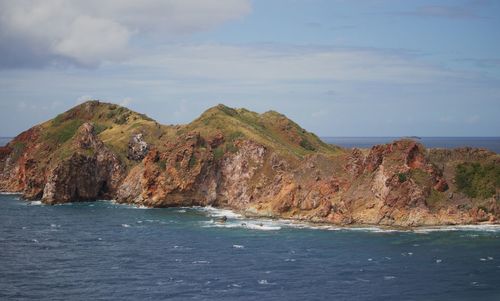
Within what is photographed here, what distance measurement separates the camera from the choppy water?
85.2 meters

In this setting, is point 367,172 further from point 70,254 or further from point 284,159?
point 70,254

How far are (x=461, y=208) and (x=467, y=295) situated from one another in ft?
183

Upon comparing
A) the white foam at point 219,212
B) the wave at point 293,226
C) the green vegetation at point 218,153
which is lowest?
the wave at point 293,226

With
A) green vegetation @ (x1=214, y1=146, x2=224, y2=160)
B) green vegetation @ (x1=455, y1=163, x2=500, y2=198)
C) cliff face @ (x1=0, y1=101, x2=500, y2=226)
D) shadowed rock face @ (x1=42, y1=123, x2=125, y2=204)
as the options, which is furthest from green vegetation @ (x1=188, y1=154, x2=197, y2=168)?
green vegetation @ (x1=455, y1=163, x2=500, y2=198)

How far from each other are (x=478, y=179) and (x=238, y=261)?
223 ft

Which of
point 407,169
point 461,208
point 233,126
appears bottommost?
point 461,208

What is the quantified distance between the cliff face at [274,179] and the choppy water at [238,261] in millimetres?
8267

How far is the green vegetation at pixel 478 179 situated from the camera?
135350 millimetres

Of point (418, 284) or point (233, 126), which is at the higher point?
point (233, 126)

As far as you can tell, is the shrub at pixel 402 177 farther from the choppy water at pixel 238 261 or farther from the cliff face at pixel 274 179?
the choppy water at pixel 238 261

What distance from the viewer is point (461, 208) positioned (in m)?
135

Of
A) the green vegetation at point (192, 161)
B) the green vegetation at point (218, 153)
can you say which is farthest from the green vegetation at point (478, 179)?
the green vegetation at point (192, 161)

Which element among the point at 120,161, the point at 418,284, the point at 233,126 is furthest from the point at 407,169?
the point at 120,161

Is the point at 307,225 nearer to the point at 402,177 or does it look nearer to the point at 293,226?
the point at 293,226
